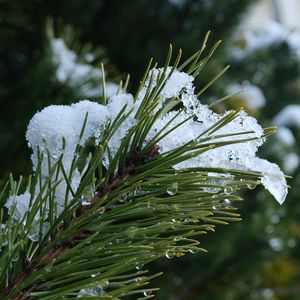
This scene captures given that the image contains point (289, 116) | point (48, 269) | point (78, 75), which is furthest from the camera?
point (289, 116)

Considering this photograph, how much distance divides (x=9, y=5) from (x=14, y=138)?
699 millimetres

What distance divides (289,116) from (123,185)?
6.81ft

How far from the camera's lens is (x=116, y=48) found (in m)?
1.84

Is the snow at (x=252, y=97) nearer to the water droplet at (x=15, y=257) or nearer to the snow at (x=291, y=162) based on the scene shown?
the snow at (x=291, y=162)

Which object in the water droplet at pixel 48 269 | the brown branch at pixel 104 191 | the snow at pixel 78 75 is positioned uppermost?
the snow at pixel 78 75

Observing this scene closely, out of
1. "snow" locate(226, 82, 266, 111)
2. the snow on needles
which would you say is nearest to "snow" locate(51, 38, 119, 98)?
the snow on needles

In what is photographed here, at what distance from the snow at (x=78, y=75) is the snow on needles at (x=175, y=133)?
546 millimetres

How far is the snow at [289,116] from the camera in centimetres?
247

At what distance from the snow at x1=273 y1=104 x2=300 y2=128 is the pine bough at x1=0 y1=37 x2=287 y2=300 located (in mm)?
2010

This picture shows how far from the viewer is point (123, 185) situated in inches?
20.1

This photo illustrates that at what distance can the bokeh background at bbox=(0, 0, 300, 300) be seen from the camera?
115 centimetres

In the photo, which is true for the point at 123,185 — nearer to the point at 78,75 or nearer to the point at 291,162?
the point at 78,75

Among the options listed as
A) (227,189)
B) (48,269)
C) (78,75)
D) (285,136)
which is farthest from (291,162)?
(48,269)

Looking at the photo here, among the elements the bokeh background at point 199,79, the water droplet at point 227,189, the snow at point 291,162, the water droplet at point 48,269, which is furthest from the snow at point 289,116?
the water droplet at point 48,269
